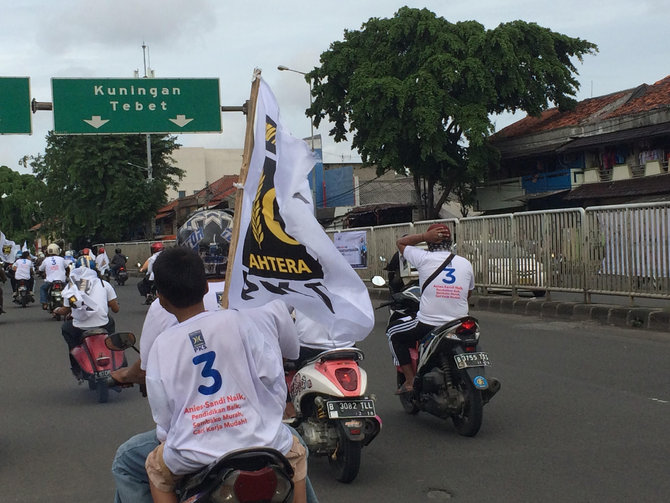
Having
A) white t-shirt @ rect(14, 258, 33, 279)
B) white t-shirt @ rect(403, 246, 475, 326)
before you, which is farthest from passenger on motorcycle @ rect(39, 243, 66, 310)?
white t-shirt @ rect(403, 246, 475, 326)

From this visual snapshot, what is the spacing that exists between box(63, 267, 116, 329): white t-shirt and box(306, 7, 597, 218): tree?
23.5 m

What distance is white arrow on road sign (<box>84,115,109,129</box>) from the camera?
19.5 meters

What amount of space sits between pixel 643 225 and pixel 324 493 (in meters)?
9.44

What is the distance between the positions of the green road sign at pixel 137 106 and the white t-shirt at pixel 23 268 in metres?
4.24

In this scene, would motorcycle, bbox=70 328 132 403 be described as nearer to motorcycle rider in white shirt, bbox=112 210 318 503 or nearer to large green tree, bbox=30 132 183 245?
motorcycle rider in white shirt, bbox=112 210 318 503

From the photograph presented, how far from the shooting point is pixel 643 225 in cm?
1296

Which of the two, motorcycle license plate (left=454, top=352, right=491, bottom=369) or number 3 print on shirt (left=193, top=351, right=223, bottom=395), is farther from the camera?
motorcycle license plate (left=454, top=352, right=491, bottom=369)

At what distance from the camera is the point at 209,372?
283cm

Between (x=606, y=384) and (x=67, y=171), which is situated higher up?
(x=67, y=171)

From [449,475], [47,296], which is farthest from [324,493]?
[47,296]

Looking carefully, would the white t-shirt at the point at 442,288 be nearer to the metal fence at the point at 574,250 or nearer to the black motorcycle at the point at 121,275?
the metal fence at the point at 574,250

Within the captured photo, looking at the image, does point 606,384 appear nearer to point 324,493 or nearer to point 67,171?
point 324,493

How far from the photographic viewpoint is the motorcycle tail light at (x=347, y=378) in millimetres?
5168

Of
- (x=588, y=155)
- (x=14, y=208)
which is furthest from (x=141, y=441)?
(x=14, y=208)
